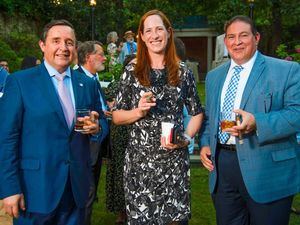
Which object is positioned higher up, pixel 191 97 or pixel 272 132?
pixel 191 97

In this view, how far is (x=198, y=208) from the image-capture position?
6.24 metres

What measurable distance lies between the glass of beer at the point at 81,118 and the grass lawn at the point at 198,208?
284 centimetres

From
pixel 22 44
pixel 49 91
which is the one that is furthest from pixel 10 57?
pixel 49 91

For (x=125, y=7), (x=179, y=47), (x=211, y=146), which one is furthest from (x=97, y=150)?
(x=125, y=7)

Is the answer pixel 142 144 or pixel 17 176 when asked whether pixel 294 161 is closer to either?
pixel 142 144

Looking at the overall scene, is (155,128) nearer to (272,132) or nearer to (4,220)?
(272,132)

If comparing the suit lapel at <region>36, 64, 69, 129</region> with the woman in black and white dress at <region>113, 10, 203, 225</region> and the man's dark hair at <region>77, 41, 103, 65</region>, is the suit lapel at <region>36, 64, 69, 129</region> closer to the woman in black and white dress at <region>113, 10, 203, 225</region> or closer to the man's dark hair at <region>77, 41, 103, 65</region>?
the woman in black and white dress at <region>113, 10, 203, 225</region>

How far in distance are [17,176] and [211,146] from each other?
4.99ft

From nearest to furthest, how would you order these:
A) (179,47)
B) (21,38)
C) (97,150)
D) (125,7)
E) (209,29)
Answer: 1. (179,47)
2. (97,150)
3. (21,38)
4. (125,7)
5. (209,29)

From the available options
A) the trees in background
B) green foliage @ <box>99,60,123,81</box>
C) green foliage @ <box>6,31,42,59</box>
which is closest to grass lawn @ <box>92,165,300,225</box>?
green foliage @ <box>99,60,123,81</box>

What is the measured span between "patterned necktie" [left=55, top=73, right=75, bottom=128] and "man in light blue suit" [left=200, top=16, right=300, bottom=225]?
1.11m

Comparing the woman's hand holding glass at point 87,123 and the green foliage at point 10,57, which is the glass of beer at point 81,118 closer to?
the woman's hand holding glass at point 87,123

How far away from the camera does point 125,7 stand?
23359mm

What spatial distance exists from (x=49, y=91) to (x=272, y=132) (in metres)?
1.61
